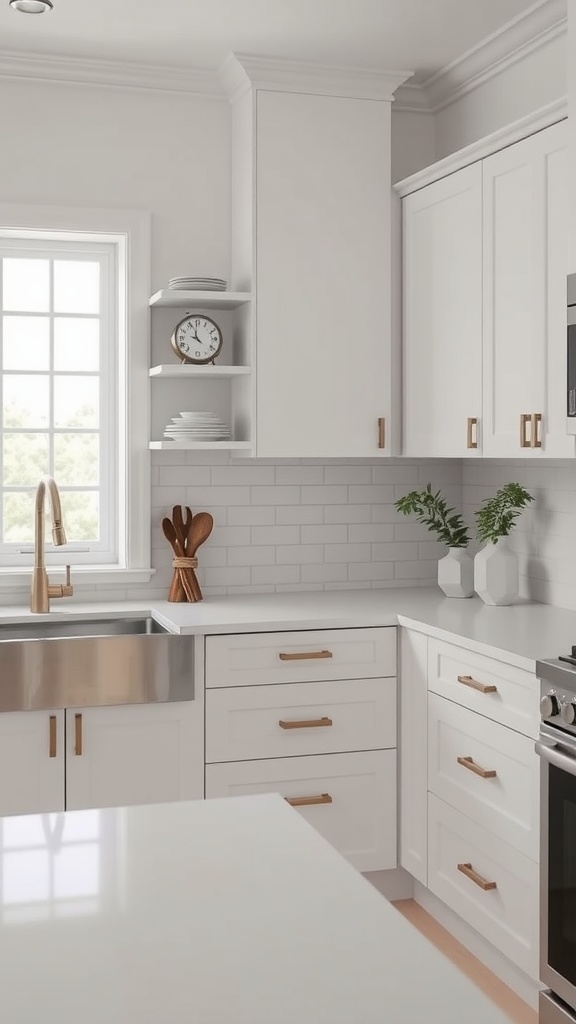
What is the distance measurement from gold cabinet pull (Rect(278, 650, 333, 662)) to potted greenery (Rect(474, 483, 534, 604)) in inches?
23.6

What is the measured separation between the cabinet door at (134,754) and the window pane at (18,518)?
901mm

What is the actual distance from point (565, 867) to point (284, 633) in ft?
3.80

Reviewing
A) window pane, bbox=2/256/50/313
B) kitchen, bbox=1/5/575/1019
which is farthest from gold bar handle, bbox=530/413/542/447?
window pane, bbox=2/256/50/313

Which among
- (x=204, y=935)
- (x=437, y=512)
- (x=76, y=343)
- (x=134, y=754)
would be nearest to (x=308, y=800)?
(x=134, y=754)

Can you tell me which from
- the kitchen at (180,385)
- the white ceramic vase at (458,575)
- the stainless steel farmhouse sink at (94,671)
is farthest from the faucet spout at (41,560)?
the white ceramic vase at (458,575)

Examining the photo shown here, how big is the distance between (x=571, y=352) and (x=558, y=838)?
3.91ft

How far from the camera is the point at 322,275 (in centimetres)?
369

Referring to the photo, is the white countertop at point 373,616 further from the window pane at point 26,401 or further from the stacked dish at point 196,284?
the stacked dish at point 196,284

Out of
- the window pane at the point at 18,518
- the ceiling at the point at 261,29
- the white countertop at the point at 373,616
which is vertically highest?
the ceiling at the point at 261,29

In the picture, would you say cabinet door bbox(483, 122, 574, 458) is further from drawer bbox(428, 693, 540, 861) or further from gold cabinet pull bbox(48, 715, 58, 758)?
gold cabinet pull bbox(48, 715, 58, 758)

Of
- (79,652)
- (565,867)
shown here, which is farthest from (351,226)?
(565,867)

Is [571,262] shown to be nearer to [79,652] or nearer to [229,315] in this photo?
[229,315]

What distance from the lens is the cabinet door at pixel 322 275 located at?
3635 mm

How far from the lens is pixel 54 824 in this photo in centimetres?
137
